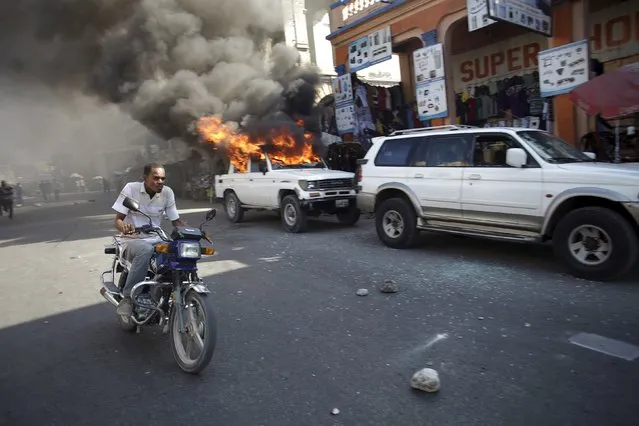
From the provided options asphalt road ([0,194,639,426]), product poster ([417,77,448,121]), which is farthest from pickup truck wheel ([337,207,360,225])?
product poster ([417,77,448,121])

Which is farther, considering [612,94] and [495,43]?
[495,43]

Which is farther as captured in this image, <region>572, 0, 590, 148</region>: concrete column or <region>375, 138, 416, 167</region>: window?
<region>572, 0, 590, 148</region>: concrete column

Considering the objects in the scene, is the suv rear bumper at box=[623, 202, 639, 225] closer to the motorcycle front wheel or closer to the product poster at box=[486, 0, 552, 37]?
the motorcycle front wheel

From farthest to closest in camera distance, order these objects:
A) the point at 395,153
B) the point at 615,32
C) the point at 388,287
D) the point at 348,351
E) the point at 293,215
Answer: the point at 615,32, the point at 293,215, the point at 395,153, the point at 388,287, the point at 348,351

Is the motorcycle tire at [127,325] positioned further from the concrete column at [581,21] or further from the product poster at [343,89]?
the product poster at [343,89]

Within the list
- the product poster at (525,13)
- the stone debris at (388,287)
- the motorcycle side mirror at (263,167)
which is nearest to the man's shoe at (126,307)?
the stone debris at (388,287)

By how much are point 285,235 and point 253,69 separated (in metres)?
10.2

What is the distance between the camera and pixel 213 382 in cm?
321

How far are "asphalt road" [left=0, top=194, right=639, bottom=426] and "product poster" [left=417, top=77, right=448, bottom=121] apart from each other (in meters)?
5.96

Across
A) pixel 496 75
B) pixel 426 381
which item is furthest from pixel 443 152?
pixel 496 75

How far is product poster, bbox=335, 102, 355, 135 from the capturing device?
1472cm

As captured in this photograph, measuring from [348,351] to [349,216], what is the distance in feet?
22.1

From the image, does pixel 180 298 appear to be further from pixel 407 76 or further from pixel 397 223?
pixel 407 76

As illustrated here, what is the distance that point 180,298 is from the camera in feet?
11.4
